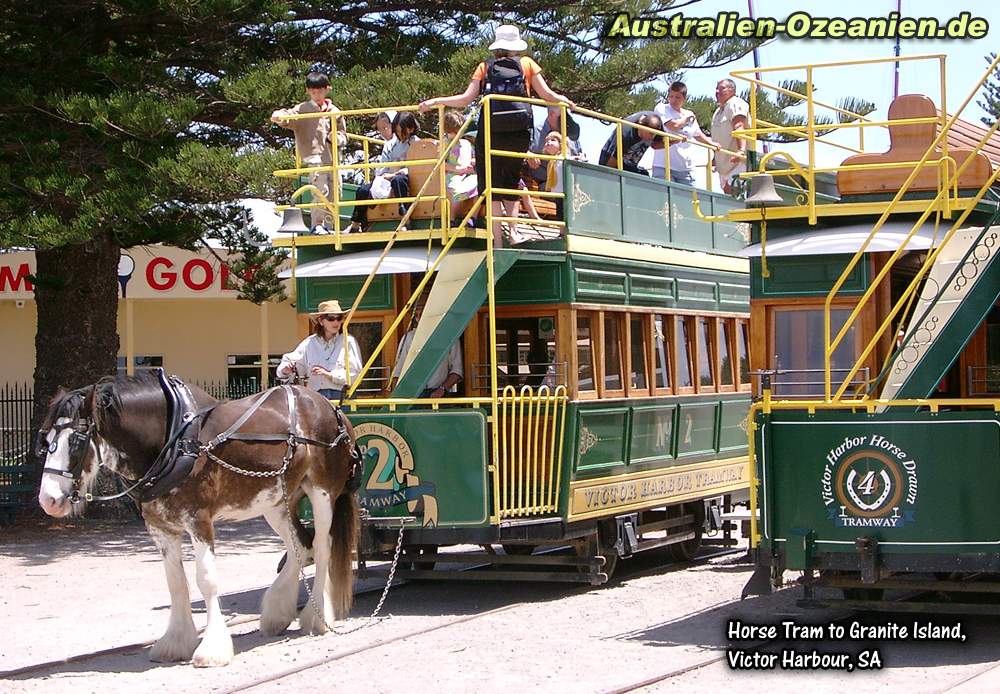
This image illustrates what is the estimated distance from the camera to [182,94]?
58.2 ft

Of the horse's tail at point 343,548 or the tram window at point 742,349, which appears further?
the tram window at point 742,349

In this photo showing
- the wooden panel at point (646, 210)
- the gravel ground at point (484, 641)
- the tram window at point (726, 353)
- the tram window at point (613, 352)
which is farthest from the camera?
the tram window at point (726, 353)

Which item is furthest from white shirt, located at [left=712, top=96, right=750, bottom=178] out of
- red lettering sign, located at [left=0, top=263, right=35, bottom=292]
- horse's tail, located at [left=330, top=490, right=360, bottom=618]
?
red lettering sign, located at [left=0, top=263, right=35, bottom=292]

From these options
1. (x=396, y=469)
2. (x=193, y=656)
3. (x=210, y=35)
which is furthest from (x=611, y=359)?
(x=210, y=35)

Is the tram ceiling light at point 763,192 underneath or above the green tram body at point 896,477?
above

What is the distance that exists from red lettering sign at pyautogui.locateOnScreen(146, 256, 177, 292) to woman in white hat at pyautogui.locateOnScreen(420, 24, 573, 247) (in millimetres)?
19380

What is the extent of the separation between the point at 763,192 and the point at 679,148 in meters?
4.96

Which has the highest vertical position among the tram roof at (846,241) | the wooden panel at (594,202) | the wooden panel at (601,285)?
the wooden panel at (594,202)

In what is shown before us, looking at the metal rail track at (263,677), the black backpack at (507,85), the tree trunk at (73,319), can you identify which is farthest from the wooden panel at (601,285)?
the tree trunk at (73,319)

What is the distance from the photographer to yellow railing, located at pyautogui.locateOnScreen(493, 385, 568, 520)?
38.7 feet

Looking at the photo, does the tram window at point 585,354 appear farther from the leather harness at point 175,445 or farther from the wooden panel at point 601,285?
the leather harness at point 175,445

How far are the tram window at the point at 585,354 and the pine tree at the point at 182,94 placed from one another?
5152 mm

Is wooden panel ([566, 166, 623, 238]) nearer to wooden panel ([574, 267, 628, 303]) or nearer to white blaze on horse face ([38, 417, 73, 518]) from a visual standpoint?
wooden panel ([574, 267, 628, 303])

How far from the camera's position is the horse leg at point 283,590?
10.8m
